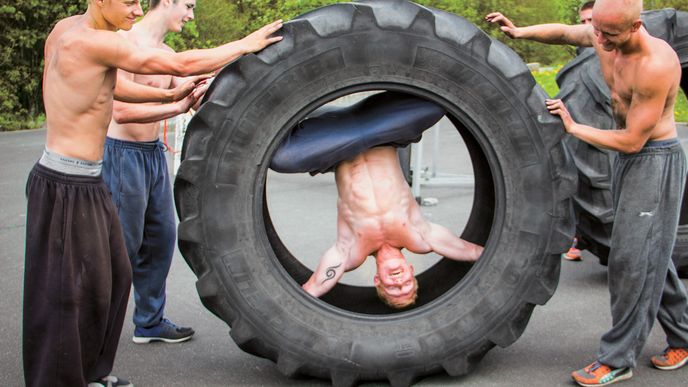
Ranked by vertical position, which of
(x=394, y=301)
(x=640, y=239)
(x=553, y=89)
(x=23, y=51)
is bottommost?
(x=394, y=301)

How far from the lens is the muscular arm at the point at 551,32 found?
4547mm

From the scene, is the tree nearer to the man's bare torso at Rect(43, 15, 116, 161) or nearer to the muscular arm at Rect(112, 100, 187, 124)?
the muscular arm at Rect(112, 100, 187, 124)

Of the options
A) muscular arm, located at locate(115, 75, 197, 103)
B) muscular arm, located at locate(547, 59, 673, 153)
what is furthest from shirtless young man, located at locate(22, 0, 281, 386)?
muscular arm, located at locate(547, 59, 673, 153)

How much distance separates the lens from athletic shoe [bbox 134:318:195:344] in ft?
16.5

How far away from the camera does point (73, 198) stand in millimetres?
3916

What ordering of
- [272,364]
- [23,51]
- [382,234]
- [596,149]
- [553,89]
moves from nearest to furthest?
[272,364] → [382,234] → [596,149] → [23,51] → [553,89]

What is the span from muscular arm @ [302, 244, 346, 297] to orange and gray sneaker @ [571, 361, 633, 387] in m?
1.30

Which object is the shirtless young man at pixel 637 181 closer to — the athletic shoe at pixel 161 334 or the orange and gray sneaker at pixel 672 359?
the orange and gray sneaker at pixel 672 359

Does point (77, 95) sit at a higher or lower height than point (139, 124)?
higher

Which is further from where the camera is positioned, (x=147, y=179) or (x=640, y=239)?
(x=147, y=179)

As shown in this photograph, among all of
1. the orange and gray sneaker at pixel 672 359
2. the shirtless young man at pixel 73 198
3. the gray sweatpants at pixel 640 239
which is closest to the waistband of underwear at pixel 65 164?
the shirtless young man at pixel 73 198

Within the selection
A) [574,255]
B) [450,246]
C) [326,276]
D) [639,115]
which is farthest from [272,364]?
[574,255]

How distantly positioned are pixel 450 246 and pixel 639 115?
1.21 metres

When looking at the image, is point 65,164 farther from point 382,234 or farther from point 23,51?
point 23,51
